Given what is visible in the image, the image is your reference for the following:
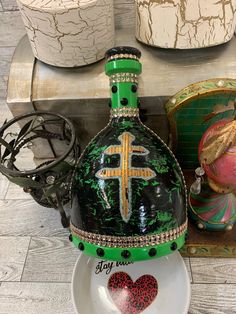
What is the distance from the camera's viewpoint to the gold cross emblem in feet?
1.65

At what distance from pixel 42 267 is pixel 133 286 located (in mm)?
240

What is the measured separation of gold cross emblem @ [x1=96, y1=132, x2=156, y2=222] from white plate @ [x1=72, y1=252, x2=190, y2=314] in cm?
26

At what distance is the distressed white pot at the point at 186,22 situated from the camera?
608 millimetres

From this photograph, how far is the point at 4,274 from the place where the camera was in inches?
29.6

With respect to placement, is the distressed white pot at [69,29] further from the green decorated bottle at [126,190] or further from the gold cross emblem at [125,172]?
the gold cross emblem at [125,172]

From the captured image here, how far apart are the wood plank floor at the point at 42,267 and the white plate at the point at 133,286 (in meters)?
0.06

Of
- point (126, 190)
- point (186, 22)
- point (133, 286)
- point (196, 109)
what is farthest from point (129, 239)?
point (186, 22)

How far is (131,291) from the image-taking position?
2.21ft

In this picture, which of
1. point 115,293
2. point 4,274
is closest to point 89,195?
point 115,293

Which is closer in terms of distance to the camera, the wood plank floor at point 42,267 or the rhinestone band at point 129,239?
the rhinestone band at point 129,239

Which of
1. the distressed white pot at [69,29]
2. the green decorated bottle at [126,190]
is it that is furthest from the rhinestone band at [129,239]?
the distressed white pot at [69,29]

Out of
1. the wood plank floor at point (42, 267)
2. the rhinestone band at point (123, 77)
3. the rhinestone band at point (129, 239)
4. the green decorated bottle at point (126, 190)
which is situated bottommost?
the wood plank floor at point (42, 267)

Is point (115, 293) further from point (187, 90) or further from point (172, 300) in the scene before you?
point (187, 90)

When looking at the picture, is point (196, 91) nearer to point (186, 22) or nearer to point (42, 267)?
point (186, 22)
